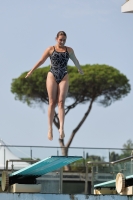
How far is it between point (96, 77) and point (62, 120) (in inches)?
2581

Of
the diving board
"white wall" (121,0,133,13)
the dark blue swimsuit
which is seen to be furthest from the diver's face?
"white wall" (121,0,133,13)

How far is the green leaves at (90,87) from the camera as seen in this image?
8381 cm

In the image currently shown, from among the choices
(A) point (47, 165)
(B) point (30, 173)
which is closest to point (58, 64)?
(A) point (47, 165)

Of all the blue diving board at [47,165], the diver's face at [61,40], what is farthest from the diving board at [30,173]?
the diver's face at [61,40]

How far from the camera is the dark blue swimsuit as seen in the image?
19.4 meters

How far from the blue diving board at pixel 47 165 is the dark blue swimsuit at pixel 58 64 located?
1.56 metres

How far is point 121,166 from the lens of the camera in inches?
1075

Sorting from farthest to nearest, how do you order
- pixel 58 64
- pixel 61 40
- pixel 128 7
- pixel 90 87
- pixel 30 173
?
pixel 90 87 < pixel 128 7 < pixel 30 173 < pixel 58 64 < pixel 61 40

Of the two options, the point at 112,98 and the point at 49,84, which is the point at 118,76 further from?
the point at 49,84

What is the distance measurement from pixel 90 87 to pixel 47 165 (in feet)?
211

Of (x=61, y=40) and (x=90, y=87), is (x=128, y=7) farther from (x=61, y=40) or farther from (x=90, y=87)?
(x=90, y=87)

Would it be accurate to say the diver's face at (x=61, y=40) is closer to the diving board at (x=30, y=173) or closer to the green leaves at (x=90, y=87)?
the diving board at (x=30, y=173)

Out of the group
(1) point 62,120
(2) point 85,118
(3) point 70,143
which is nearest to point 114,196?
(1) point 62,120

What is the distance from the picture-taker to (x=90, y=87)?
279 ft
